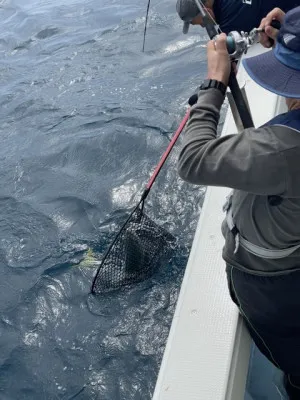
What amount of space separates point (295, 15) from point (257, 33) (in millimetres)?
999

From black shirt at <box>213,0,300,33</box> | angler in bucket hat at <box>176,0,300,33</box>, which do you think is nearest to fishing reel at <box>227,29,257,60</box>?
angler in bucket hat at <box>176,0,300,33</box>

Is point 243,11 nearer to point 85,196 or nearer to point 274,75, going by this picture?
point 85,196

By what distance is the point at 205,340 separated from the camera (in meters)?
2.14

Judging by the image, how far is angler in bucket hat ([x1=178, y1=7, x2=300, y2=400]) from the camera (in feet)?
4.63

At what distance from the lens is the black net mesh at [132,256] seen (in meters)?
3.34

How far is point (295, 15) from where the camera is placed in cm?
143

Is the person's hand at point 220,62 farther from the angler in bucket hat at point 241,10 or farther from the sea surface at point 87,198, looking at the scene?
the angler in bucket hat at point 241,10

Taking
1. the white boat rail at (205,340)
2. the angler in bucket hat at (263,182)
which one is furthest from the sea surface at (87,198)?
the angler in bucket hat at (263,182)

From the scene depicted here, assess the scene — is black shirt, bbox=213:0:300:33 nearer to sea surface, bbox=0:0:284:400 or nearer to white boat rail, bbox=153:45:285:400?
sea surface, bbox=0:0:284:400

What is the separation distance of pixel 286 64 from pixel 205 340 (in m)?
1.37

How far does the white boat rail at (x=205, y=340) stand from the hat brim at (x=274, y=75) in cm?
123

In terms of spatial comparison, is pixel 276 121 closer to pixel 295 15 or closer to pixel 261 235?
pixel 295 15

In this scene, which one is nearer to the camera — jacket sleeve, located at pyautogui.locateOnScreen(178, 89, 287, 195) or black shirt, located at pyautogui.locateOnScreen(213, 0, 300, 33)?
jacket sleeve, located at pyautogui.locateOnScreen(178, 89, 287, 195)

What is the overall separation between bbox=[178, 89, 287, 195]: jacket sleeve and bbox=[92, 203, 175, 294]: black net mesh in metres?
1.76
